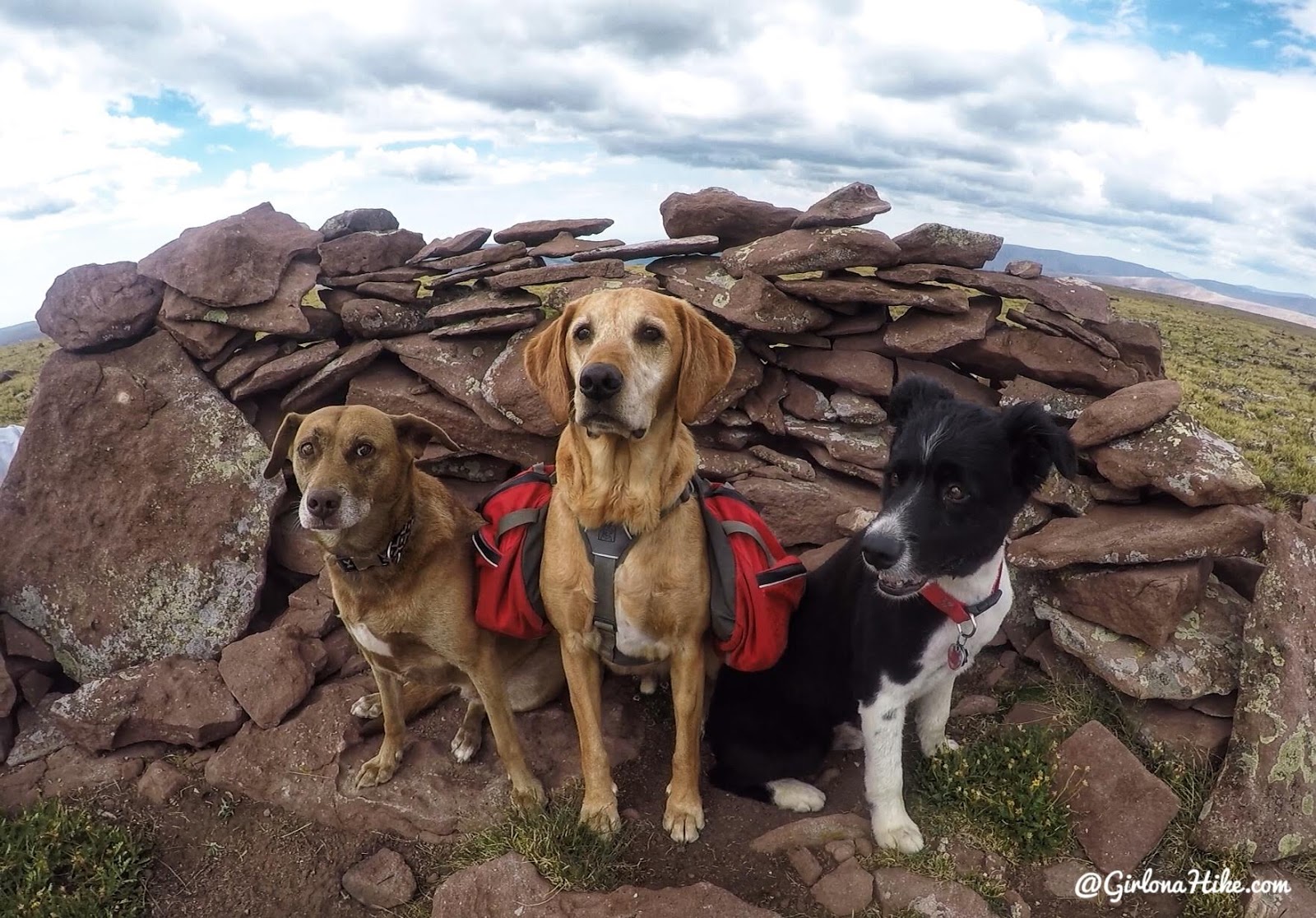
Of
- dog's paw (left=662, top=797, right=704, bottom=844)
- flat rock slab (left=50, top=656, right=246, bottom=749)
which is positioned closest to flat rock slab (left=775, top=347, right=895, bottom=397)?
dog's paw (left=662, top=797, right=704, bottom=844)

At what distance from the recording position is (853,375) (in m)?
5.96

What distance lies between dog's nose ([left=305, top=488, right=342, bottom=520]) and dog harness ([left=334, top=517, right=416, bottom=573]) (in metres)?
0.46

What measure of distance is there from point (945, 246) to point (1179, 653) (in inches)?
132

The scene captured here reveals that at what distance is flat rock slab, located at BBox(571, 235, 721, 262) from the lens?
20.9 ft

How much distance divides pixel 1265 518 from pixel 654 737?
422cm

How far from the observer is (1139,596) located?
4.73 metres

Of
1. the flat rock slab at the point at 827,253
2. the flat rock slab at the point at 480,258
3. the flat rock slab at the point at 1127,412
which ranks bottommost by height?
the flat rock slab at the point at 1127,412

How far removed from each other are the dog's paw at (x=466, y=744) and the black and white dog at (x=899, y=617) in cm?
150

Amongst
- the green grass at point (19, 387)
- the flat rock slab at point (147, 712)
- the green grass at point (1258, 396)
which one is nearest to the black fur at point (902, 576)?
the flat rock slab at point (147, 712)

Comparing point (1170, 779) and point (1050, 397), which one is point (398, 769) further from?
point (1050, 397)

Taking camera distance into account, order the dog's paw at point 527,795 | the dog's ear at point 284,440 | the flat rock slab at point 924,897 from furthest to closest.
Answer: the dog's paw at point 527,795
the dog's ear at point 284,440
the flat rock slab at point 924,897

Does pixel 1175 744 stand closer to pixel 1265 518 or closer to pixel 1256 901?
pixel 1256 901

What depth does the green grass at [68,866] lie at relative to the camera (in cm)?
404

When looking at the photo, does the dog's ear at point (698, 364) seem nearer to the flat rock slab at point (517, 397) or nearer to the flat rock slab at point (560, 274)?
the flat rock slab at point (517, 397)
